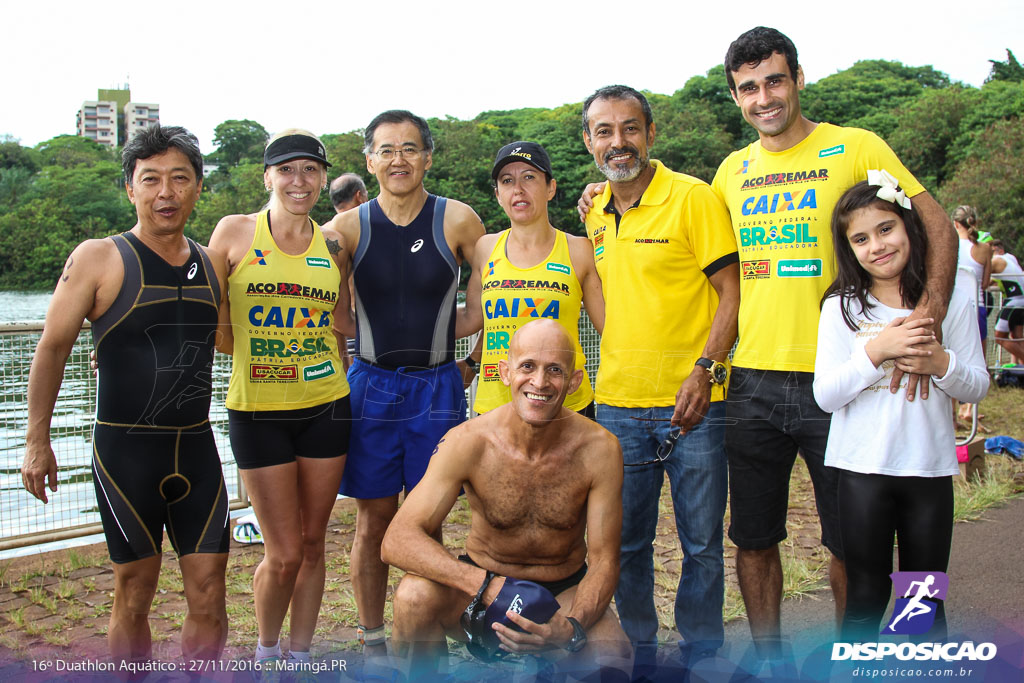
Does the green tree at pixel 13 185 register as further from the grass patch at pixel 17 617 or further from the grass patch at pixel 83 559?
the grass patch at pixel 17 617

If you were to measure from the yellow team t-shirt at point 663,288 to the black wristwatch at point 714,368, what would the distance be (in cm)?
7

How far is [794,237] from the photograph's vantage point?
9.68 feet

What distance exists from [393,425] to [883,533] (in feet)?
6.88

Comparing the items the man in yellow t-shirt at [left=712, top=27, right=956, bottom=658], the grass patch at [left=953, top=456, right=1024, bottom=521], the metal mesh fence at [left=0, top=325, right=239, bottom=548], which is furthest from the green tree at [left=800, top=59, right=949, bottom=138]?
the metal mesh fence at [left=0, top=325, right=239, bottom=548]

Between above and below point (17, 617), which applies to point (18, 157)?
above

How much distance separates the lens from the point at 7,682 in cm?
314

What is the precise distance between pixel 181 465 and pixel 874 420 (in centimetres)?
258

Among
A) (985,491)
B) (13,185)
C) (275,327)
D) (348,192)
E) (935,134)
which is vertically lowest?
(985,491)

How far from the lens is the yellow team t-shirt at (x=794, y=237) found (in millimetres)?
2922

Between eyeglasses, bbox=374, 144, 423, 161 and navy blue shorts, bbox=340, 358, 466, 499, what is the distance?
3.31 ft

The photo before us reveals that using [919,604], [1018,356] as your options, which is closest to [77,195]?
[1018,356]

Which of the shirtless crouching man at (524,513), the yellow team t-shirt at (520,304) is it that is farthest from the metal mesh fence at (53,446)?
the shirtless crouching man at (524,513)

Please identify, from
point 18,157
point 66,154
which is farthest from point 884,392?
point 18,157

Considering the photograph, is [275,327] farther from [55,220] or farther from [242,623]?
[55,220]
